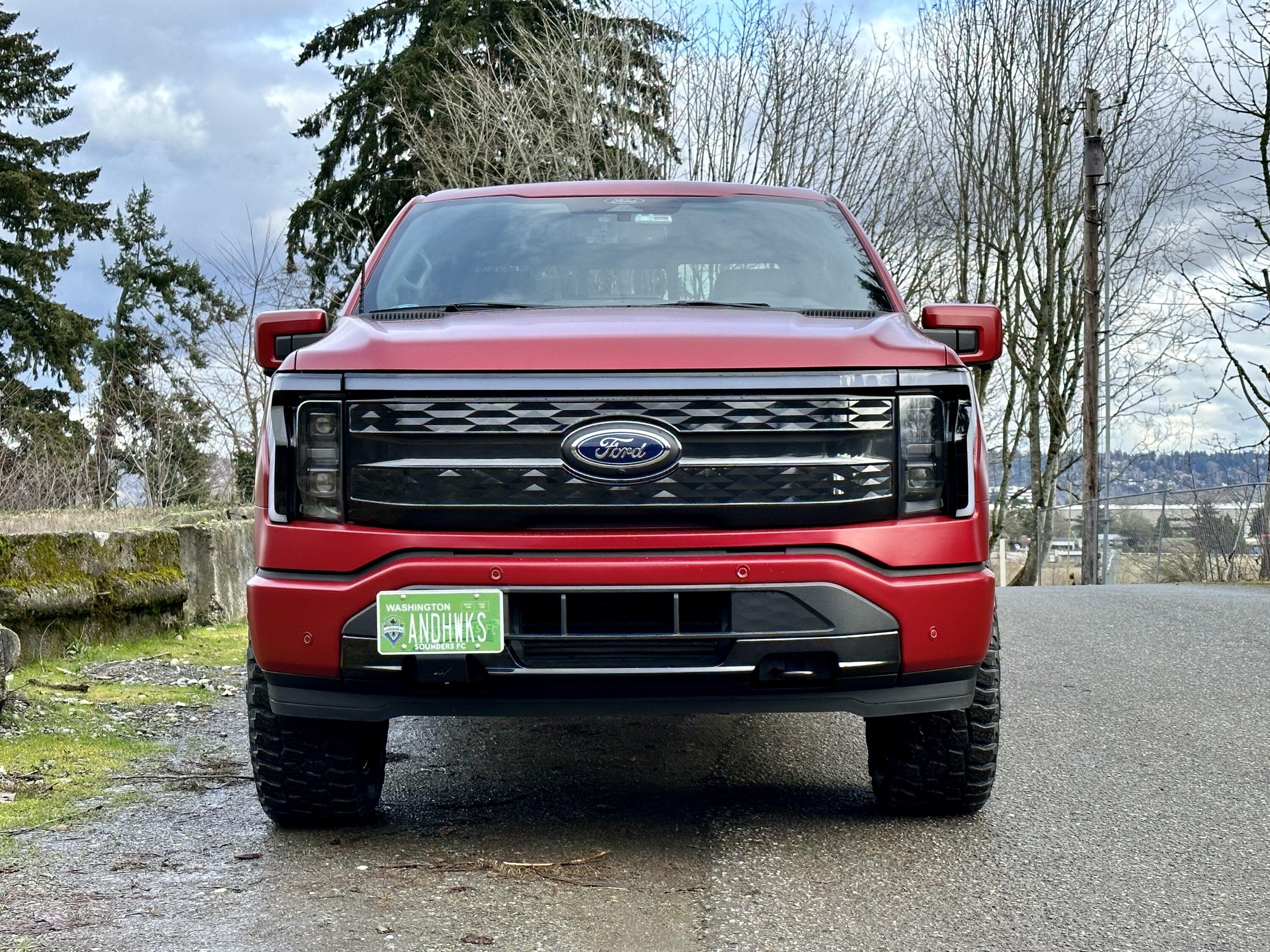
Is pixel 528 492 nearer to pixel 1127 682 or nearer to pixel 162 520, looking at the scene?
pixel 1127 682

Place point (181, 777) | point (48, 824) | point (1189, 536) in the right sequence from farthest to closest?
1. point (1189, 536)
2. point (181, 777)
3. point (48, 824)

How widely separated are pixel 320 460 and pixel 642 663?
95 cm

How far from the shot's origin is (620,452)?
11.2 feet

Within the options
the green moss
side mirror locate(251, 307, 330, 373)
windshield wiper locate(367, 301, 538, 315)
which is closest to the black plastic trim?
side mirror locate(251, 307, 330, 373)

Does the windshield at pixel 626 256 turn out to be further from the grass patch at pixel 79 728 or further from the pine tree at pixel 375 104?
the pine tree at pixel 375 104

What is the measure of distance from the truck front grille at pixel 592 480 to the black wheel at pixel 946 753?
810 mm

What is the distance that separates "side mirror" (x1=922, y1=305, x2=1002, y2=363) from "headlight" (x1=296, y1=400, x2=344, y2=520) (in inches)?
66.6

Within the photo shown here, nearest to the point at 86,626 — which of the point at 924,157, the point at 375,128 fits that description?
the point at 924,157

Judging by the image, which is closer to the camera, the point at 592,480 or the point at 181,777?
the point at 592,480

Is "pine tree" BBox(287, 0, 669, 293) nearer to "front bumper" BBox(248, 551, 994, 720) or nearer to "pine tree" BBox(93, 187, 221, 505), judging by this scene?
"pine tree" BBox(93, 187, 221, 505)

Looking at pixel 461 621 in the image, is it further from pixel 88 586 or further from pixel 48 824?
pixel 88 586

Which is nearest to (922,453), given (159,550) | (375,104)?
(159,550)

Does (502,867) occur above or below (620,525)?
below

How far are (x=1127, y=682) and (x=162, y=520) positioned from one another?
6.30 meters
